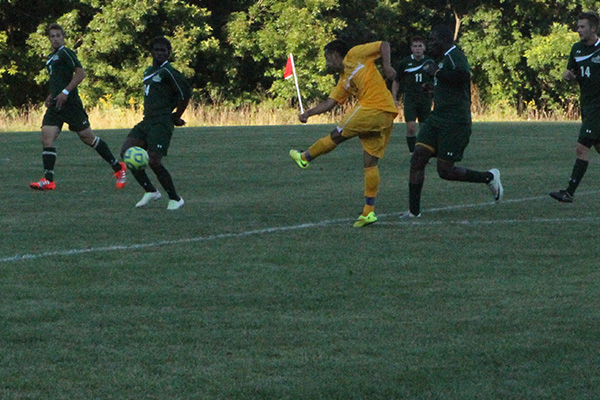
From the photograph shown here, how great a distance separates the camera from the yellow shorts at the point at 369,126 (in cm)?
949

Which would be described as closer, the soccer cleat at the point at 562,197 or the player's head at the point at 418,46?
the soccer cleat at the point at 562,197

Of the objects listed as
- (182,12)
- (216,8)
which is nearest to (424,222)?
(182,12)

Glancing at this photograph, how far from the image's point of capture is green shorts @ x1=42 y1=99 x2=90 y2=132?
1307cm

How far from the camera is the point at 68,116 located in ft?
43.0

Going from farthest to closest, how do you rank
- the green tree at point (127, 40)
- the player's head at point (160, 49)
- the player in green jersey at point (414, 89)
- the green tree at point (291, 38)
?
1. the green tree at point (291, 38)
2. the green tree at point (127, 40)
3. the player in green jersey at point (414, 89)
4. the player's head at point (160, 49)

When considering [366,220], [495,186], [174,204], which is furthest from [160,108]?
[495,186]

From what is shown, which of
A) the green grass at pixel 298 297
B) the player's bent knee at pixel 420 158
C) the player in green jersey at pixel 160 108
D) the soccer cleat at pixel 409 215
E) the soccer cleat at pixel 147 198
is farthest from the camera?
the soccer cleat at pixel 147 198

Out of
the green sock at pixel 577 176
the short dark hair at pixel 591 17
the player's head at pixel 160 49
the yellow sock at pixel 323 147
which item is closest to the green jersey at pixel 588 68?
the short dark hair at pixel 591 17

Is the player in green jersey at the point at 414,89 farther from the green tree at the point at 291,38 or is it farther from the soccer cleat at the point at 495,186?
the green tree at the point at 291,38

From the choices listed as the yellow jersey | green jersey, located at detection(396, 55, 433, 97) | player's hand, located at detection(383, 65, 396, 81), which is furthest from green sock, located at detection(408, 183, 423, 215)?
green jersey, located at detection(396, 55, 433, 97)

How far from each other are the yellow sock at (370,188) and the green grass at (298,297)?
0.59ft

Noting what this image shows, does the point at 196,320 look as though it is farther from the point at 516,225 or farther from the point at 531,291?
the point at 516,225

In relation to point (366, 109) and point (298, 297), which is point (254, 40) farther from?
point (298, 297)

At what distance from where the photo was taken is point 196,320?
5797mm
